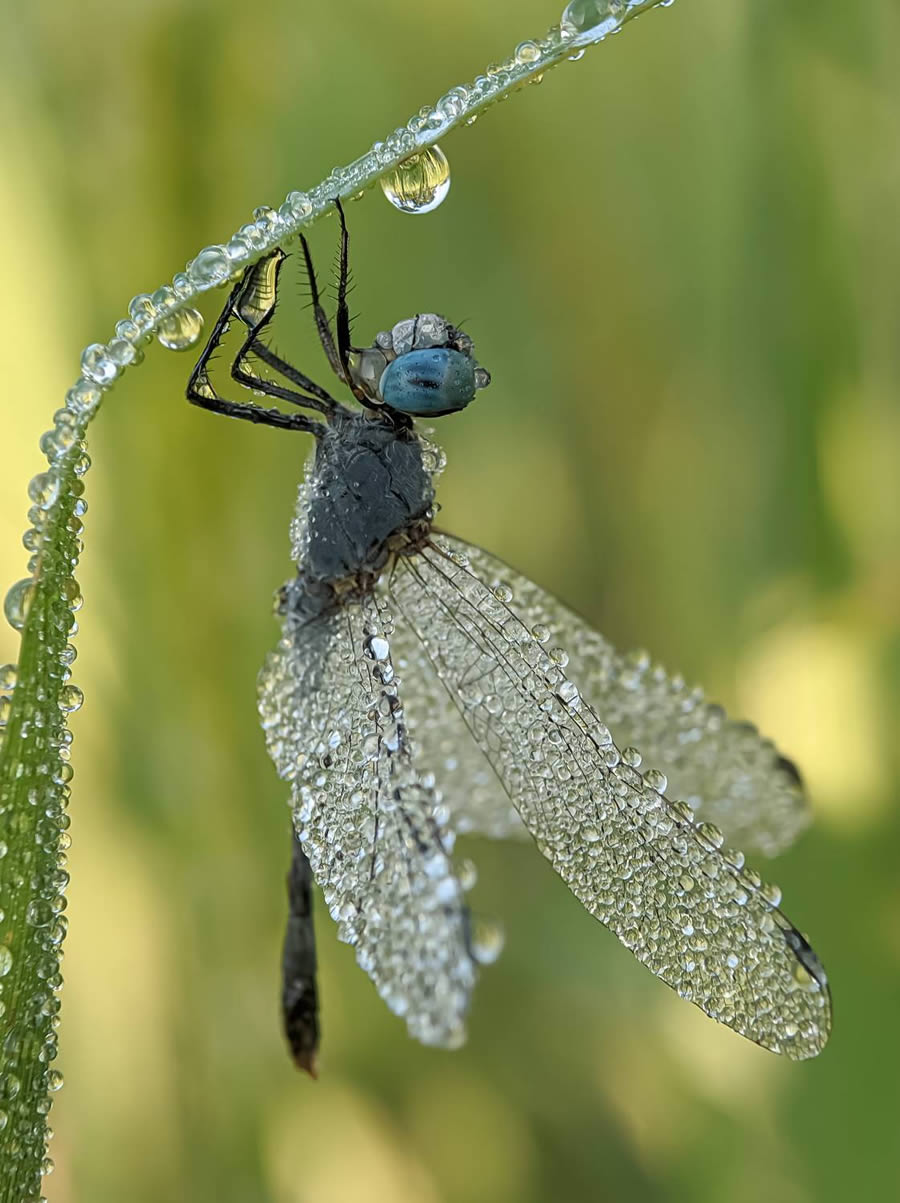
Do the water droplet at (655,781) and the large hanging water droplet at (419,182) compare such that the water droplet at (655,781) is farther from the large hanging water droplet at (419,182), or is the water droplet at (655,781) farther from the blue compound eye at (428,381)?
the large hanging water droplet at (419,182)

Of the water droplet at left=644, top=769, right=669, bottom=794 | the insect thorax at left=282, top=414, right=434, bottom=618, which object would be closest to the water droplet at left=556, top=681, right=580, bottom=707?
the water droplet at left=644, top=769, right=669, bottom=794

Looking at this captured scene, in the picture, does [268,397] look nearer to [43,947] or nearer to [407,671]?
[407,671]

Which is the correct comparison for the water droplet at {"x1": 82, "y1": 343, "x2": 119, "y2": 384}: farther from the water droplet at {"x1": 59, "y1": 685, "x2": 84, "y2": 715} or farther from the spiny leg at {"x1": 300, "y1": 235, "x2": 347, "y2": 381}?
the spiny leg at {"x1": 300, "y1": 235, "x2": 347, "y2": 381}

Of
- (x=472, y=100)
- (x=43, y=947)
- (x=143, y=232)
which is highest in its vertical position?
(x=143, y=232)

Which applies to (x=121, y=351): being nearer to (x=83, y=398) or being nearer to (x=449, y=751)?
(x=83, y=398)

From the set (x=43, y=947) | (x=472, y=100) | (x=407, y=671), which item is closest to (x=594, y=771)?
(x=407, y=671)

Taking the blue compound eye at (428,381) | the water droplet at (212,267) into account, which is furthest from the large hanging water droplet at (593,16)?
the blue compound eye at (428,381)

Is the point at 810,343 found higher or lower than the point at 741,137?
lower
